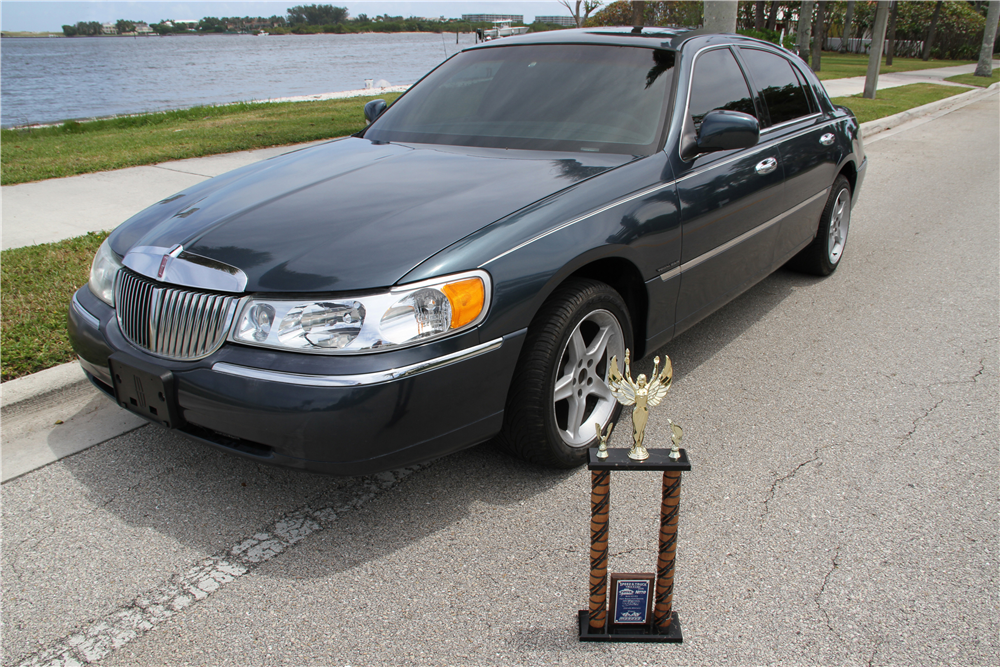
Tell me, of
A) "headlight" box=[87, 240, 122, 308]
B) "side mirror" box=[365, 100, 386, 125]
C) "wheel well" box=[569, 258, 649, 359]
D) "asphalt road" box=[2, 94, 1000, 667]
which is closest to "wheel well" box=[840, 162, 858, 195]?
"asphalt road" box=[2, 94, 1000, 667]

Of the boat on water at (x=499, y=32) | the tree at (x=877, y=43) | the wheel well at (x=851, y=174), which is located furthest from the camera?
the boat on water at (x=499, y=32)

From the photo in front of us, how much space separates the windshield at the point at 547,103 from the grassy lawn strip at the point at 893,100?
11.1 meters

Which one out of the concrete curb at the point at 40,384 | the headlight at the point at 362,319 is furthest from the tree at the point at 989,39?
the concrete curb at the point at 40,384

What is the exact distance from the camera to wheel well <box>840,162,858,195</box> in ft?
17.1

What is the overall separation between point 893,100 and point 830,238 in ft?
46.3

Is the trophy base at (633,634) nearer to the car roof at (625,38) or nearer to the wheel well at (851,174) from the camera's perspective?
the car roof at (625,38)

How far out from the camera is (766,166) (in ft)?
12.8

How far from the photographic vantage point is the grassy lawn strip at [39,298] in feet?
12.0

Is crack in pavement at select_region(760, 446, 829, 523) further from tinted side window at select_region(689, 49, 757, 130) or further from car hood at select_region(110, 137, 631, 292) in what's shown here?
tinted side window at select_region(689, 49, 757, 130)

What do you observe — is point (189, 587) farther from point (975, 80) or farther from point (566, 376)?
point (975, 80)

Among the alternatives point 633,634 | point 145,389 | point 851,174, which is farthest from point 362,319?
point 851,174

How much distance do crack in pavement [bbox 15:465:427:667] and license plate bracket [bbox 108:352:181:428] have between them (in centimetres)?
49

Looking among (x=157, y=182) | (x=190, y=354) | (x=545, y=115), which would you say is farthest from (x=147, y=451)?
(x=157, y=182)

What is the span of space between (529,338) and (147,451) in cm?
174
